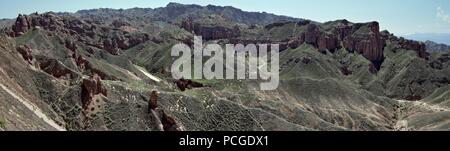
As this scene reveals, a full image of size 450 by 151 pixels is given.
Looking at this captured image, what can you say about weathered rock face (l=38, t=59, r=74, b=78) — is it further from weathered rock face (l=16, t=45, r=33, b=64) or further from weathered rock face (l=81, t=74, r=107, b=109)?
weathered rock face (l=81, t=74, r=107, b=109)

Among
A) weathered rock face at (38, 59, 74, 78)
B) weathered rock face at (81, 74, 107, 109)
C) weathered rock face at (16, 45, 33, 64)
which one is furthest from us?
weathered rock face at (38, 59, 74, 78)

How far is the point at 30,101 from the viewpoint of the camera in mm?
77375

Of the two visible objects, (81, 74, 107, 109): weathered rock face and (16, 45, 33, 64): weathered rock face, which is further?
(16, 45, 33, 64): weathered rock face

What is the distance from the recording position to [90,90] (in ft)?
264

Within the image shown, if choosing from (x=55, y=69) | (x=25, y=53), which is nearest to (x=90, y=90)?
(x=55, y=69)

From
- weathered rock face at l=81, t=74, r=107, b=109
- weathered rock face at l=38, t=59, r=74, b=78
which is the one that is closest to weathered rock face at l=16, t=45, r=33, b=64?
weathered rock face at l=38, t=59, r=74, b=78

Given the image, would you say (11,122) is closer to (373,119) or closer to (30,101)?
(30,101)

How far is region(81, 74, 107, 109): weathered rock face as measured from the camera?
80.0m

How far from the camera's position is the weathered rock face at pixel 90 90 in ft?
262

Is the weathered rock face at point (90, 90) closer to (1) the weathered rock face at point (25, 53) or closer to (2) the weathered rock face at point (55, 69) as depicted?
(2) the weathered rock face at point (55, 69)

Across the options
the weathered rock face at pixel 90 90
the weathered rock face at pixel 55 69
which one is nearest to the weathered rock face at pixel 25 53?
the weathered rock face at pixel 55 69
